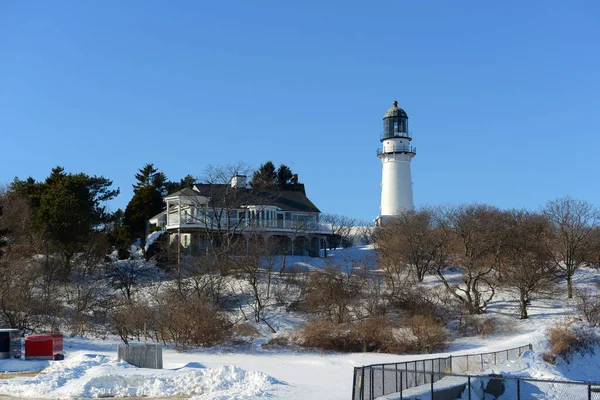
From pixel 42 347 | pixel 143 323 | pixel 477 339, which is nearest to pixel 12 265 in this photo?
pixel 143 323

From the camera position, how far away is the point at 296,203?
65812mm

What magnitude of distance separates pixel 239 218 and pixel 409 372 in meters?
41.0

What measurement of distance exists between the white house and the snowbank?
92.3ft

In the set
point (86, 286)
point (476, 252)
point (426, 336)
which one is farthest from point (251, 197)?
point (426, 336)

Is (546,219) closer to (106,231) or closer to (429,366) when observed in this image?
(429,366)

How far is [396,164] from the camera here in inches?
2835

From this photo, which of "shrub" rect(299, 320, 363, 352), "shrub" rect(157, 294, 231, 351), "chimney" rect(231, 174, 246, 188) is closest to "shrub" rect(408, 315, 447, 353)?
"shrub" rect(299, 320, 363, 352)

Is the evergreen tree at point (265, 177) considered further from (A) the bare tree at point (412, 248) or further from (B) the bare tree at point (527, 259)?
(B) the bare tree at point (527, 259)

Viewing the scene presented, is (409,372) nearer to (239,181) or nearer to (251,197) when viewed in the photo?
(251,197)

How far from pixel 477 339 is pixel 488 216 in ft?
49.9

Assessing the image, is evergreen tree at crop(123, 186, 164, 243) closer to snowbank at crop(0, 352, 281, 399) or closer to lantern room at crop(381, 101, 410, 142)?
lantern room at crop(381, 101, 410, 142)

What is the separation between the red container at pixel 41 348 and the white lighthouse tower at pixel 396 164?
44872mm

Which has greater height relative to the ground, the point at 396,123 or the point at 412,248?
the point at 396,123

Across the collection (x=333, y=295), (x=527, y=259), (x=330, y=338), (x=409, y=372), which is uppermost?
(x=527, y=259)
